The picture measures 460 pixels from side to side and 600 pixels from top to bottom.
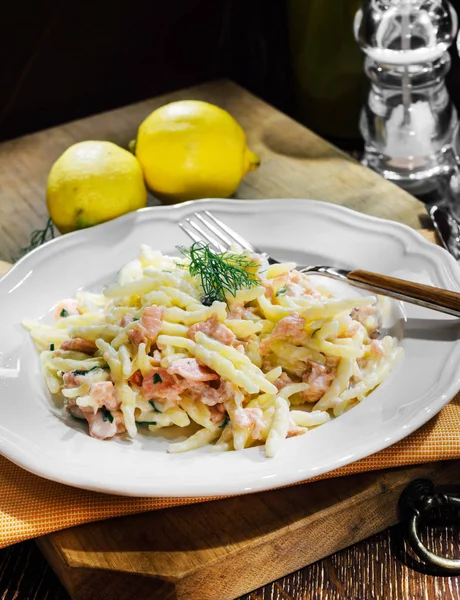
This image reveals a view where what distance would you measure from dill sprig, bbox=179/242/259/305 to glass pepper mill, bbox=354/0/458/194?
1.06 m

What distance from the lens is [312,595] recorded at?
138 cm

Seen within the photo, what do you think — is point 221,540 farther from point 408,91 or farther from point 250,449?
point 408,91

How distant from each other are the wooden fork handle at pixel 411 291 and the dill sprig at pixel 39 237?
2.93 ft

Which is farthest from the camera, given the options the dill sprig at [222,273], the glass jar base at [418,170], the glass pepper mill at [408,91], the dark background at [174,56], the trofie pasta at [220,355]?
the dark background at [174,56]

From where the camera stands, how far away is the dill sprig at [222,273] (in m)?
1.57

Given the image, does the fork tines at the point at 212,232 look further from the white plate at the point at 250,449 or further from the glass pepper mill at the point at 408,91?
the glass pepper mill at the point at 408,91

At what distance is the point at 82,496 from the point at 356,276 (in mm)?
666

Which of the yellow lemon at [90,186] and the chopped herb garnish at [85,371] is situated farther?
the yellow lemon at [90,186]

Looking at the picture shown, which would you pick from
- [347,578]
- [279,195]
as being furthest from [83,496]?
[279,195]

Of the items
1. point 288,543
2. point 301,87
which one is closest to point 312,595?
point 288,543

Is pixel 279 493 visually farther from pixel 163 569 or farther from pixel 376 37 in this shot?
pixel 376 37

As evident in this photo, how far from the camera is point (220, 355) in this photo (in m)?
1.45

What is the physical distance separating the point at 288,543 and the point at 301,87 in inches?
76.9

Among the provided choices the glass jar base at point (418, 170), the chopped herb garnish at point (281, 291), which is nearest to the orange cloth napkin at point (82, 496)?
the chopped herb garnish at point (281, 291)
